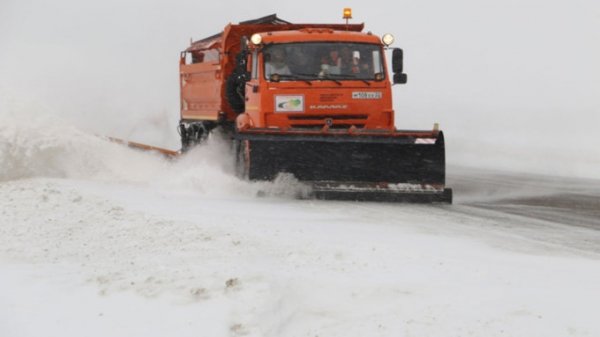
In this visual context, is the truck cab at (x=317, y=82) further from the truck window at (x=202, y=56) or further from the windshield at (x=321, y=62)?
the truck window at (x=202, y=56)

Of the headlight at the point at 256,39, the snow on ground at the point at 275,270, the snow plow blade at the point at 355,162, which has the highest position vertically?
the headlight at the point at 256,39

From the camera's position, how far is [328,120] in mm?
12773

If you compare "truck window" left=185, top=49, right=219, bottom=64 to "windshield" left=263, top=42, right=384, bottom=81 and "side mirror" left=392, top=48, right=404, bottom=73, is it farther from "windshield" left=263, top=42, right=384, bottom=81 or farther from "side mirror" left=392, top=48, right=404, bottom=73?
"side mirror" left=392, top=48, right=404, bottom=73

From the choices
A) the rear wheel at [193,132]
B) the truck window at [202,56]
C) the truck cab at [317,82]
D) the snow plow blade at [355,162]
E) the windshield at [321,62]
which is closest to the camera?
the snow plow blade at [355,162]

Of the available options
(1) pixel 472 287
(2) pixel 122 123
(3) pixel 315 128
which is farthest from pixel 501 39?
(1) pixel 472 287

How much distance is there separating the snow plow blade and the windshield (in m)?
1.25

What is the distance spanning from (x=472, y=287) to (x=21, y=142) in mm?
9278

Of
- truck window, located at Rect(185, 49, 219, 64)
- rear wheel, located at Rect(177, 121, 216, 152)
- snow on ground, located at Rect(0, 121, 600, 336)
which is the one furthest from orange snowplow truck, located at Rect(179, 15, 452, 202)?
rear wheel, located at Rect(177, 121, 216, 152)

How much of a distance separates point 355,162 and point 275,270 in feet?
19.4

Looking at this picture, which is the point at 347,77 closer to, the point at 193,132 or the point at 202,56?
the point at 202,56

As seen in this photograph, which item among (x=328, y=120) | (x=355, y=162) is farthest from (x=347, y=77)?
(x=355, y=162)

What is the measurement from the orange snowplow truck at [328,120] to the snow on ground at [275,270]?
3.44 ft

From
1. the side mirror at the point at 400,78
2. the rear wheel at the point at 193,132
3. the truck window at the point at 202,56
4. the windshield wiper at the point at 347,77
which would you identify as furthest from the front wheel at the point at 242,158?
the truck window at the point at 202,56

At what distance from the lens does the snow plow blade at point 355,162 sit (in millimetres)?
12070
